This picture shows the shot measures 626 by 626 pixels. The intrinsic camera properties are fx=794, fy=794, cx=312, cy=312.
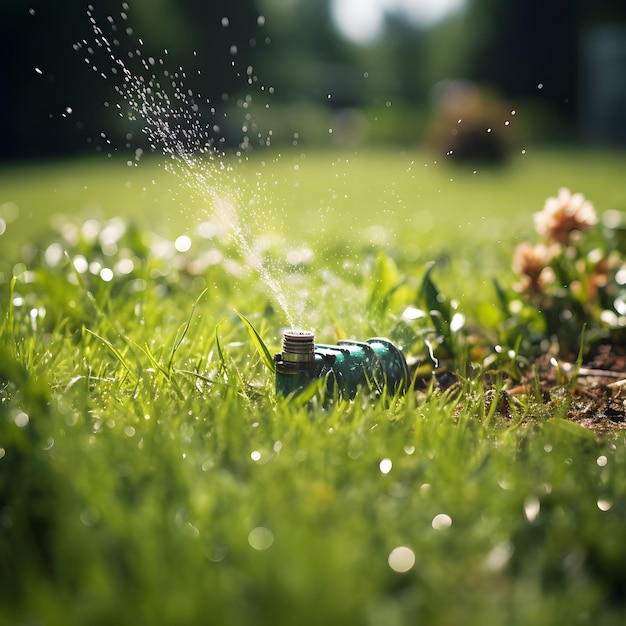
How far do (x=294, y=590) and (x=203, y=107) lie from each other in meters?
24.8

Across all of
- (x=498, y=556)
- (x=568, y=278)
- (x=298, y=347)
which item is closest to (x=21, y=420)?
(x=298, y=347)

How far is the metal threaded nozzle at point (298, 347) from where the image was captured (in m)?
1.79

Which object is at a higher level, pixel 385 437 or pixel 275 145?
pixel 385 437

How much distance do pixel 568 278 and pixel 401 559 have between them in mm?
1735

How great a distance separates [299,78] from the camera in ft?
117

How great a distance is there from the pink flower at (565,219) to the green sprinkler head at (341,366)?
98 cm

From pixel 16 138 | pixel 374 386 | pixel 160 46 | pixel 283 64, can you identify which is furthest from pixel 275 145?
pixel 374 386

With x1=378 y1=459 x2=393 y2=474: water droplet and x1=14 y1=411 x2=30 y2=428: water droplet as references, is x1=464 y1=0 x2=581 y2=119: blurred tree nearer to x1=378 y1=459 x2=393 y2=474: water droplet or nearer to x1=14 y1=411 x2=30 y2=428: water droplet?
x1=378 y1=459 x2=393 y2=474: water droplet

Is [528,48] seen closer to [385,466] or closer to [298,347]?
[298,347]

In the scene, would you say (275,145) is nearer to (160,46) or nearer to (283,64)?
(160,46)

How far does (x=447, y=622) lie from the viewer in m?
1.06

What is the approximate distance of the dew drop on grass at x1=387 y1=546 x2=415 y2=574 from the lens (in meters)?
1.17

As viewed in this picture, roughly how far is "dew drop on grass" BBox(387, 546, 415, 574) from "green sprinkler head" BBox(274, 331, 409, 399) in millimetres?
584

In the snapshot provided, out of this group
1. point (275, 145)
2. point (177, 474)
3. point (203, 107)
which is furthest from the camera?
point (203, 107)
